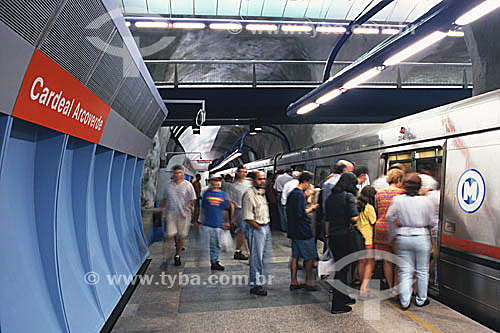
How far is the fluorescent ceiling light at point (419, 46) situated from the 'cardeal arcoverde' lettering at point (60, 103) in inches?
138

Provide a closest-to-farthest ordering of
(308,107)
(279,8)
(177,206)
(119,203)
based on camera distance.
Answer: (119,203), (177,206), (308,107), (279,8)

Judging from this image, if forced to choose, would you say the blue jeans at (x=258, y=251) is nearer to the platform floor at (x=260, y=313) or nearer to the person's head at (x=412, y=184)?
the platform floor at (x=260, y=313)

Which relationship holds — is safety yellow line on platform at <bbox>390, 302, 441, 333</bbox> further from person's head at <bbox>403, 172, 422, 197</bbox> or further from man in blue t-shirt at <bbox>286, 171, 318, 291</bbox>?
person's head at <bbox>403, 172, 422, 197</bbox>

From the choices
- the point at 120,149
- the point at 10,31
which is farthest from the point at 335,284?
the point at 10,31

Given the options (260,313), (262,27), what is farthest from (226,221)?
(262,27)

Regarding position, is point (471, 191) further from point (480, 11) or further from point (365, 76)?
point (480, 11)

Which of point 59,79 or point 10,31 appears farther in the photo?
point 59,79

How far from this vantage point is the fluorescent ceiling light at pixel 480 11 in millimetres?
3283

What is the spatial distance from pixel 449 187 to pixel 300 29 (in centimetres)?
740

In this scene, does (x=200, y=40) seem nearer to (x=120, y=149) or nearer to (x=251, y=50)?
(x=251, y=50)

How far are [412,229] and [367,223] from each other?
2.68ft

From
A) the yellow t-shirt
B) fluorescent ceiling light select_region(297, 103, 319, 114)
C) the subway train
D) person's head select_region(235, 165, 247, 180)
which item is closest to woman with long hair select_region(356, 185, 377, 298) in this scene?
the yellow t-shirt

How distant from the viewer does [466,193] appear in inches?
208

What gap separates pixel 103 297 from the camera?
15.8 feet
